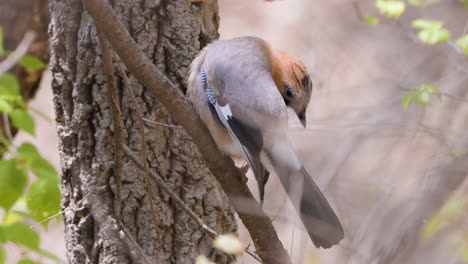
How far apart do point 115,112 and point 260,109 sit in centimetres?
60

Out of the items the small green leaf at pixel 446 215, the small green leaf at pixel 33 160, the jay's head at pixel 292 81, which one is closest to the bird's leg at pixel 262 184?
the jay's head at pixel 292 81

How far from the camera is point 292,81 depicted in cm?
258

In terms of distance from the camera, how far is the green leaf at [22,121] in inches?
118

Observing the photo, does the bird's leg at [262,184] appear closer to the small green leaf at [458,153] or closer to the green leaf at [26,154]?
the small green leaf at [458,153]

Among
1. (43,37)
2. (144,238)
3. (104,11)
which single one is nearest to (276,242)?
(144,238)

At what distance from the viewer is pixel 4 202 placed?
278cm

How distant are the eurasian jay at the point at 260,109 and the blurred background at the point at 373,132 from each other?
0.60 ft

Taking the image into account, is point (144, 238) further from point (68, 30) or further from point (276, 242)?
point (68, 30)

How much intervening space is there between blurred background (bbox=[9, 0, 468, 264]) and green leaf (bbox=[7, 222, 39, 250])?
1.17 metres

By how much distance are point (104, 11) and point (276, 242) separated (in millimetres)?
1096

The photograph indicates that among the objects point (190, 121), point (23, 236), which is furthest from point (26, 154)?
point (190, 121)

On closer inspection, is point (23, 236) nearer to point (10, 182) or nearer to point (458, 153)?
point (10, 182)

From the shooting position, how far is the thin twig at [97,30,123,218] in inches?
86.4

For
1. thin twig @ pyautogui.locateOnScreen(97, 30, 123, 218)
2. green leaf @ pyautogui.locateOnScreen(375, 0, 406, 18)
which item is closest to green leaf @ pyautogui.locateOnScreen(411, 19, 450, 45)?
green leaf @ pyautogui.locateOnScreen(375, 0, 406, 18)
